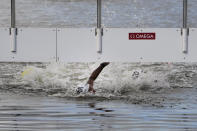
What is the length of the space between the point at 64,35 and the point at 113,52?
3.48 feet

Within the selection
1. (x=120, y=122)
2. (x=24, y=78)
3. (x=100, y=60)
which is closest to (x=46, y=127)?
(x=120, y=122)

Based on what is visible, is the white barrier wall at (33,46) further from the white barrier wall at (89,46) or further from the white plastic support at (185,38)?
the white plastic support at (185,38)

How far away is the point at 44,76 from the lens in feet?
74.9

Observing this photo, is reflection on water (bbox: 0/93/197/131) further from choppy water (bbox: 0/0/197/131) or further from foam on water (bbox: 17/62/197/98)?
foam on water (bbox: 17/62/197/98)

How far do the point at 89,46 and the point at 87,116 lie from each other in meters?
3.77

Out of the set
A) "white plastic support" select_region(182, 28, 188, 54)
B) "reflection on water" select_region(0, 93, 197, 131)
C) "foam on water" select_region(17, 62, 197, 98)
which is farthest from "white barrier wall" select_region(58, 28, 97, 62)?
"white plastic support" select_region(182, 28, 188, 54)

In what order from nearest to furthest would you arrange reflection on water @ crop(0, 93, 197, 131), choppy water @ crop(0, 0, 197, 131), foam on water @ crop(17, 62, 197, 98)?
reflection on water @ crop(0, 93, 197, 131), choppy water @ crop(0, 0, 197, 131), foam on water @ crop(17, 62, 197, 98)

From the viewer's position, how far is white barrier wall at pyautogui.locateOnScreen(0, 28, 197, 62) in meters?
15.2

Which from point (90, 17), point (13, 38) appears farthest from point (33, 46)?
point (90, 17)

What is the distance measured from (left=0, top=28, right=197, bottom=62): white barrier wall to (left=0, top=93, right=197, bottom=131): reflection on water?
1001 millimetres

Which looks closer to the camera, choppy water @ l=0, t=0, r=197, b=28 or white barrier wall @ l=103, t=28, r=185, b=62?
white barrier wall @ l=103, t=28, r=185, b=62

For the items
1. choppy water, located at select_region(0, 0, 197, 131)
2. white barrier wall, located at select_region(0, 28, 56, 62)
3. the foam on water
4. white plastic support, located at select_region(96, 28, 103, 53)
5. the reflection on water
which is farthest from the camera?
the foam on water

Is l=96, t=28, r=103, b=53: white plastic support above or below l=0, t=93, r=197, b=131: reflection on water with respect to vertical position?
above

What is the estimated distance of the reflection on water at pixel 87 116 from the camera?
10188 mm
